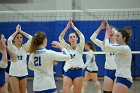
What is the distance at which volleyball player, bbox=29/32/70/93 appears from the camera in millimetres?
4875

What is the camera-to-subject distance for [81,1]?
13.8m

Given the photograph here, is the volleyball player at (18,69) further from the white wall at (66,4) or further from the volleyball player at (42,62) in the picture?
the white wall at (66,4)

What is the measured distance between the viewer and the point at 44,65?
490 centimetres

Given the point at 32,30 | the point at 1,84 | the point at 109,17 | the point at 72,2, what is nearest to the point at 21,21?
the point at 32,30

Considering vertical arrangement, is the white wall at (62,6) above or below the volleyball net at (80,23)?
above

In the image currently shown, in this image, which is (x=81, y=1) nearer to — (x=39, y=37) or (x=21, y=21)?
(x=21, y=21)

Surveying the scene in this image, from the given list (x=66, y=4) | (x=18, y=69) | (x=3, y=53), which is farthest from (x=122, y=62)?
(x=66, y=4)

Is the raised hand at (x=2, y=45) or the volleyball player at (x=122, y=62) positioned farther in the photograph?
the volleyball player at (x=122, y=62)

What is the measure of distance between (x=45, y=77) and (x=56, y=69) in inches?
330

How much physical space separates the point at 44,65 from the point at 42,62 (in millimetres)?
62

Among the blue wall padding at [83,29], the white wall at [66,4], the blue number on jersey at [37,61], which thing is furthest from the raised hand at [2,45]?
the white wall at [66,4]

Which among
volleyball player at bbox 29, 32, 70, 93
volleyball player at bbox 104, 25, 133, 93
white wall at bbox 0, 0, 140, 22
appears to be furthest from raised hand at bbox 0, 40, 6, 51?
white wall at bbox 0, 0, 140, 22

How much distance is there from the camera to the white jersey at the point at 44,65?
4.87 metres

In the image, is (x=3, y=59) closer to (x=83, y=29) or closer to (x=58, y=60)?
(x=58, y=60)
